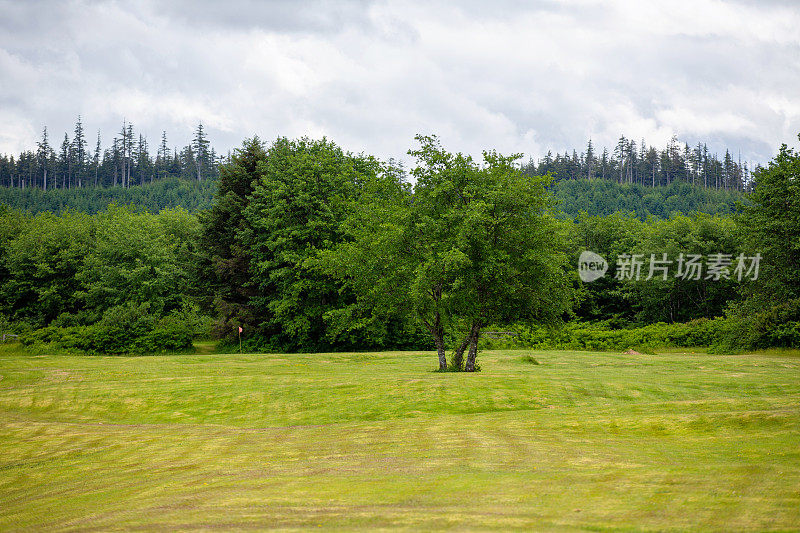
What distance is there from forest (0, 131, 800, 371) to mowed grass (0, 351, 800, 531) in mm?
5051

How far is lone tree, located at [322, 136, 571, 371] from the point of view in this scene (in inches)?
1077

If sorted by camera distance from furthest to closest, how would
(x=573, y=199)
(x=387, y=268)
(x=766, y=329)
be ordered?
(x=573, y=199), (x=766, y=329), (x=387, y=268)

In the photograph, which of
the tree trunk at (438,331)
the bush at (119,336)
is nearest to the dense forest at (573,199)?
the bush at (119,336)

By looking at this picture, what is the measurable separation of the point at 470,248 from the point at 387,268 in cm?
470

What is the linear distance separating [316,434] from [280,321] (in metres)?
37.1

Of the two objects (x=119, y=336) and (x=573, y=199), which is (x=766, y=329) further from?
(x=573, y=199)

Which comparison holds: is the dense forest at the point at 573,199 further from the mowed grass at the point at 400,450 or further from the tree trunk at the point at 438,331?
the mowed grass at the point at 400,450

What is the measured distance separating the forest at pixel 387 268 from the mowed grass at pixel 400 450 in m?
5.05

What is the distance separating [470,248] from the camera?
27531 millimetres

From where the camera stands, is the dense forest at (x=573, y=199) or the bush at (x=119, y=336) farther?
the dense forest at (x=573, y=199)

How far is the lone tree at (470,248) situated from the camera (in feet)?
89.7

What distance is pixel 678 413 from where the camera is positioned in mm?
17672

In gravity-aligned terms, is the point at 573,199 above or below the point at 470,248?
above

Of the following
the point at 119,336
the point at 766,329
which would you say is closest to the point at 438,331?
the point at 766,329
